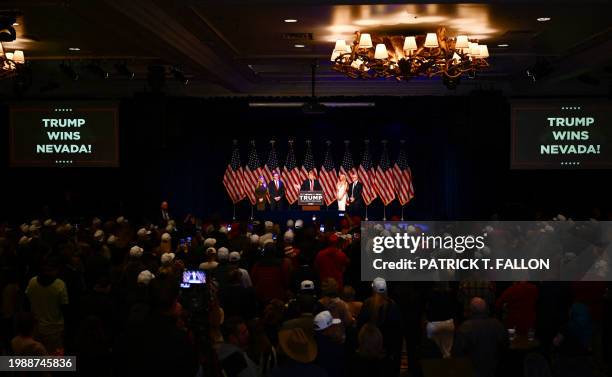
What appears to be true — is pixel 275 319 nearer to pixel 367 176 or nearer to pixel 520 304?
pixel 520 304

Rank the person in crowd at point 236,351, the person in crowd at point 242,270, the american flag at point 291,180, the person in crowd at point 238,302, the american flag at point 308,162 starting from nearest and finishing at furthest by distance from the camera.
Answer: the person in crowd at point 236,351, the person in crowd at point 238,302, the person in crowd at point 242,270, the american flag at point 291,180, the american flag at point 308,162

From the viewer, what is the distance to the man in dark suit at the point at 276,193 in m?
17.9

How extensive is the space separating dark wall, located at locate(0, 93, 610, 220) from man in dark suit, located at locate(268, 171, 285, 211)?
59.5 inches

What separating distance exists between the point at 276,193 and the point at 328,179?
4.39 feet

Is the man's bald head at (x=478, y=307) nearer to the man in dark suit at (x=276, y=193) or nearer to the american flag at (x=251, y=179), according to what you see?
the man in dark suit at (x=276, y=193)

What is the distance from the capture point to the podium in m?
17.6

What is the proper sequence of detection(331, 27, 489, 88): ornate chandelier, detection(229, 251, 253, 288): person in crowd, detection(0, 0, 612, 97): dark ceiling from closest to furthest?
detection(229, 251, 253, 288): person in crowd → detection(0, 0, 612, 97): dark ceiling → detection(331, 27, 489, 88): ornate chandelier

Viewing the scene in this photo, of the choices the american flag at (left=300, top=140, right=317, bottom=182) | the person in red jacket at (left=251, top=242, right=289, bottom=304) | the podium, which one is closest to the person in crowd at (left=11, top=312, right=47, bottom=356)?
the person in red jacket at (left=251, top=242, right=289, bottom=304)

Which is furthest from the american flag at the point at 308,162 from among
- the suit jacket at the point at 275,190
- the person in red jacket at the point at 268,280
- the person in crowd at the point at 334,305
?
the person in crowd at the point at 334,305

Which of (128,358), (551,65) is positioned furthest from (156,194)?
(128,358)

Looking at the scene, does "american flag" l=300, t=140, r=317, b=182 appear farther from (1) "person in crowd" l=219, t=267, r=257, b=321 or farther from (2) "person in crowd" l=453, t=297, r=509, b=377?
(2) "person in crowd" l=453, t=297, r=509, b=377

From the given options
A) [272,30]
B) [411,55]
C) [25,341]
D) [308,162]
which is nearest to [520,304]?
[411,55]

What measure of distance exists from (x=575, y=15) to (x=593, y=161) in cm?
222

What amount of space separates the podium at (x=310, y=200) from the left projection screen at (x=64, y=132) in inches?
285
